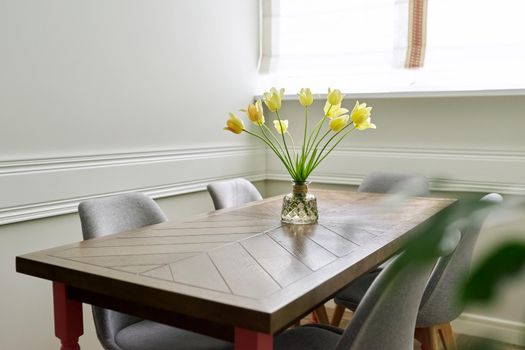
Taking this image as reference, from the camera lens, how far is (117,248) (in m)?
1.56

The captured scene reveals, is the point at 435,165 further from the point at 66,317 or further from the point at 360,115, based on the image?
the point at 66,317

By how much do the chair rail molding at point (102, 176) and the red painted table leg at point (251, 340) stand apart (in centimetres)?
132

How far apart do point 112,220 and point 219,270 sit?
2.41 ft

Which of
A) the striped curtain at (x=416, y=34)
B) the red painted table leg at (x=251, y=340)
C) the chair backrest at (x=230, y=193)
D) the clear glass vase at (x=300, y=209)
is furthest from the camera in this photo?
the striped curtain at (x=416, y=34)

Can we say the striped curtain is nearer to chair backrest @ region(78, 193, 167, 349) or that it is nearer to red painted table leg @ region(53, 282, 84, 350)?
chair backrest @ region(78, 193, 167, 349)

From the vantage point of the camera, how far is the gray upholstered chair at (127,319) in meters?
1.63

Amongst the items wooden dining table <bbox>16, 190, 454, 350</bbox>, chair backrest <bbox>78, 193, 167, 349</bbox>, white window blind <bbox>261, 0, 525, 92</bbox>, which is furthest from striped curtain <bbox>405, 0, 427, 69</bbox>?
chair backrest <bbox>78, 193, 167, 349</bbox>

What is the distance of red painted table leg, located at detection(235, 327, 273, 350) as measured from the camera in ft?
3.60

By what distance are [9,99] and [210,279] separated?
1288 mm

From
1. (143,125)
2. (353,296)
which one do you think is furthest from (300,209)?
(143,125)

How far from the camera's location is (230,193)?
2.58 meters

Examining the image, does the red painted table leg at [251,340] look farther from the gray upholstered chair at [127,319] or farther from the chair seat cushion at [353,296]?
the chair seat cushion at [353,296]

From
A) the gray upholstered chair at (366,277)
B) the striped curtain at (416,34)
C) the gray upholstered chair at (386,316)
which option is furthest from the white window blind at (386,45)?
the gray upholstered chair at (386,316)

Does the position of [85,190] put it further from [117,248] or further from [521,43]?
[521,43]
